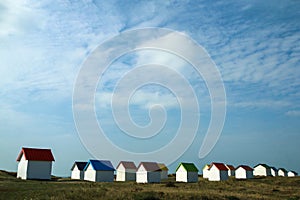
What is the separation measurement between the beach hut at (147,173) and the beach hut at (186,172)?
279 inches

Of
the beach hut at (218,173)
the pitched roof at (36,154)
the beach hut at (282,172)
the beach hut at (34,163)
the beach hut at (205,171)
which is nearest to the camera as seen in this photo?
the beach hut at (34,163)

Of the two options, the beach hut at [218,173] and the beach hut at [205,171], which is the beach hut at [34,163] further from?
the beach hut at [205,171]

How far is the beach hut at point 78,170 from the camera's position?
5659 cm

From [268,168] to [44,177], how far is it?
277 ft

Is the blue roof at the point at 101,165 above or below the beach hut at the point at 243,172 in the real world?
above

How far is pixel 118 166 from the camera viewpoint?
64750 millimetres

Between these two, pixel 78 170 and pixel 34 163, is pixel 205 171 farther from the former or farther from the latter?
pixel 34 163

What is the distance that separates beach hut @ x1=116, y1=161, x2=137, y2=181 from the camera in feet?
205

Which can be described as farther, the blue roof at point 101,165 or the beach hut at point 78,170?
the beach hut at point 78,170

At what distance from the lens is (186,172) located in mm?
61000

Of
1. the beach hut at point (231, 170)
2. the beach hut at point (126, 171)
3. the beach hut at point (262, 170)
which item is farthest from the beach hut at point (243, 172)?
the beach hut at point (126, 171)

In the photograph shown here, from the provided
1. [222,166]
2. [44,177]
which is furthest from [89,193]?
[222,166]

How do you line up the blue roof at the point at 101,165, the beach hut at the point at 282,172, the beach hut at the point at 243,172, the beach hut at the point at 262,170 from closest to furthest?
the blue roof at the point at 101,165, the beach hut at the point at 243,172, the beach hut at the point at 262,170, the beach hut at the point at 282,172

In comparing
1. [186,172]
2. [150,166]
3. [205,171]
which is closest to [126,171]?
[150,166]
